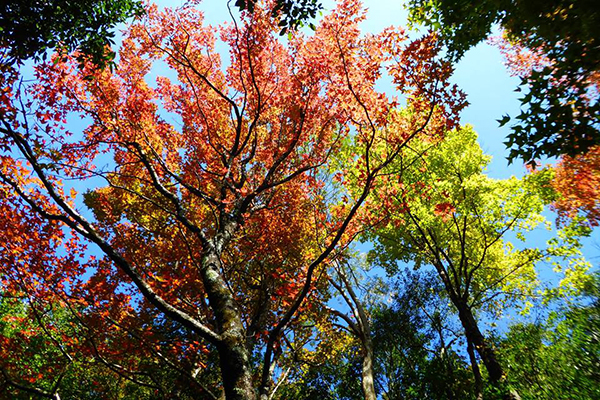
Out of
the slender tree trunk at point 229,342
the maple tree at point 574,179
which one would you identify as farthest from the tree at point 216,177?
the maple tree at point 574,179

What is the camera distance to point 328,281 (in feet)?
42.4

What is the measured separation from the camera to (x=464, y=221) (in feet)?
37.3

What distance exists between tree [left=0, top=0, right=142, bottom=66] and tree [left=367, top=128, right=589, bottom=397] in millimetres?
8716

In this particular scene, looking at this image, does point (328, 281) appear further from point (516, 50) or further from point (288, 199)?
point (516, 50)

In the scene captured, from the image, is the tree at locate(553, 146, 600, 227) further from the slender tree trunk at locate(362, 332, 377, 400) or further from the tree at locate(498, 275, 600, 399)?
the slender tree trunk at locate(362, 332, 377, 400)

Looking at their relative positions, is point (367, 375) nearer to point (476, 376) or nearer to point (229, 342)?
point (476, 376)

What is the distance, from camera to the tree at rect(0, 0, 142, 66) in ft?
18.4

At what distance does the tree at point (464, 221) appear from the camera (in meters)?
11.0

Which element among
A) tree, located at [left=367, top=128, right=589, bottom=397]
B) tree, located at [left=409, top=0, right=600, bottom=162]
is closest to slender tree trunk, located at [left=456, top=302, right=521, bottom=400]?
tree, located at [left=367, top=128, right=589, bottom=397]

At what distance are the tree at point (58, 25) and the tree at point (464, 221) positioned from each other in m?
8.72

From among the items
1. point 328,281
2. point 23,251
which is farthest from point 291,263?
point 23,251

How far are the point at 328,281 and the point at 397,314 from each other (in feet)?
16.6

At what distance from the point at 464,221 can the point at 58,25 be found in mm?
13410

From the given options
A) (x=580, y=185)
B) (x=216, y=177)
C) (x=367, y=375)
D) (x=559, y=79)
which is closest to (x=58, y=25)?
(x=216, y=177)
